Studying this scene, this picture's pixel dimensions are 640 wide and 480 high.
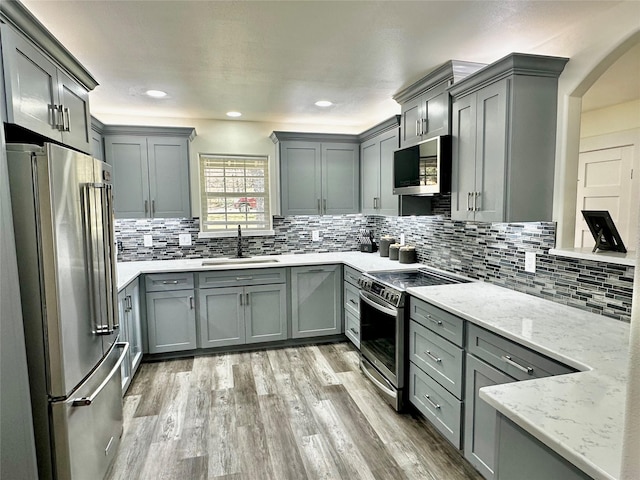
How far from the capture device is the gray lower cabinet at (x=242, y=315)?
3.75 metres

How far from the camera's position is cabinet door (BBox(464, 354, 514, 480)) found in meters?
1.84

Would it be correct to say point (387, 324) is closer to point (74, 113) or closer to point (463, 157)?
point (463, 157)

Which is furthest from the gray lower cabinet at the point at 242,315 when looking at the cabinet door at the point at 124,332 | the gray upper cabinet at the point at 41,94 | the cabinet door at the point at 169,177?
the gray upper cabinet at the point at 41,94

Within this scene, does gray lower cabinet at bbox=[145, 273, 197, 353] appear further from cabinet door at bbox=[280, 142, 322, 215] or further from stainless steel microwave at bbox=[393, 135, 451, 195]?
stainless steel microwave at bbox=[393, 135, 451, 195]

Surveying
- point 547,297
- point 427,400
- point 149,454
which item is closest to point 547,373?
point 547,297

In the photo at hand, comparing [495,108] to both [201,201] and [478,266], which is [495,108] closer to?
[478,266]

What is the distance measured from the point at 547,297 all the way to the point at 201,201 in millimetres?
3494

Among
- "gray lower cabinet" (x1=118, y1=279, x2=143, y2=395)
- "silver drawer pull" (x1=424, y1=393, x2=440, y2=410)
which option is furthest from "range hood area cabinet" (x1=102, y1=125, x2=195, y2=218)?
"silver drawer pull" (x1=424, y1=393, x2=440, y2=410)

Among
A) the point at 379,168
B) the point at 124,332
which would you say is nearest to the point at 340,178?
the point at 379,168

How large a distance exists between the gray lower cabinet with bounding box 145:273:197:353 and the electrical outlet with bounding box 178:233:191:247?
0.63 metres

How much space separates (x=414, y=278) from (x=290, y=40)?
78.6 inches

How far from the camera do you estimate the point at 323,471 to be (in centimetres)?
215

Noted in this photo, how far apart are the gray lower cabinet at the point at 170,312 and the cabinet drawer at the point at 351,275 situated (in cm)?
157

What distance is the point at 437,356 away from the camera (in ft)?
7.56
